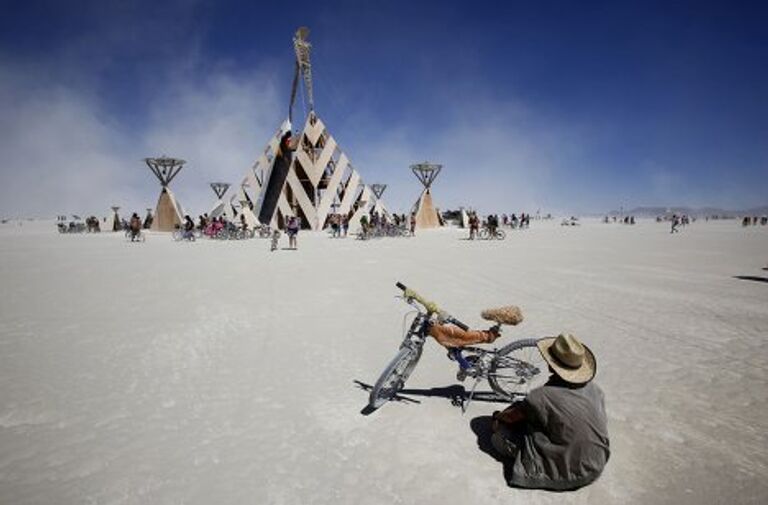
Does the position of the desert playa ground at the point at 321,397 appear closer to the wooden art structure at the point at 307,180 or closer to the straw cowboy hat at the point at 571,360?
the straw cowboy hat at the point at 571,360

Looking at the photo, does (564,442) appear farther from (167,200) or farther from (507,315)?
(167,200)

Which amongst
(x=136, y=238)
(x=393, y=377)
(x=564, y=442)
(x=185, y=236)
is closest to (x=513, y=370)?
(x=393, y=377)

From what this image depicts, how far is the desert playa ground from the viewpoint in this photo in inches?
135

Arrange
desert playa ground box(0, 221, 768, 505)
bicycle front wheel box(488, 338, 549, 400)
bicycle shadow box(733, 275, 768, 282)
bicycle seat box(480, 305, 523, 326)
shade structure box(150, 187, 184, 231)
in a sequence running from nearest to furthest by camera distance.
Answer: desert playa ground box(0, 221, 768, 505) < bicycle seat box(480, 305, 523, 326) < bicycle front wheel box(488, 338, 549, 400) < bicycle shadow box(733, 275, 768, 282) < shade structure box(150, 187, 184, 231)

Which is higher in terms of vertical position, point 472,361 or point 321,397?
point 472,361

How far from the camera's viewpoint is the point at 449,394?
512cm

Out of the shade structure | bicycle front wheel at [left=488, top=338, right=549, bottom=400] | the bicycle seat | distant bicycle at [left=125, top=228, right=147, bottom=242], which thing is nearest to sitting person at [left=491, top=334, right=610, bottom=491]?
the bicycle seat

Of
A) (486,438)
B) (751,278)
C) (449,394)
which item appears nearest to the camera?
(486,438)

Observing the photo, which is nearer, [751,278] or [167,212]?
[751,278]

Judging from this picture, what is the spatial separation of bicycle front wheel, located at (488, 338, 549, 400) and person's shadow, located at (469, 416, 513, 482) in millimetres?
483

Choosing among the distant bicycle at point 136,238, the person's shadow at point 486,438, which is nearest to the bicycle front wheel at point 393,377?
the person's shadow at point 486,438

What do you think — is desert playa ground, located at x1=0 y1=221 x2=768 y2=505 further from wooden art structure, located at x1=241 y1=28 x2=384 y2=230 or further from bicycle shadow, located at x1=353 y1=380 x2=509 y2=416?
wooden art structure, located at x1=241 y1=28 x2=384 y2=230

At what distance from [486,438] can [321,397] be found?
1.91m

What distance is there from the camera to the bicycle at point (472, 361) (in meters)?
4.52
